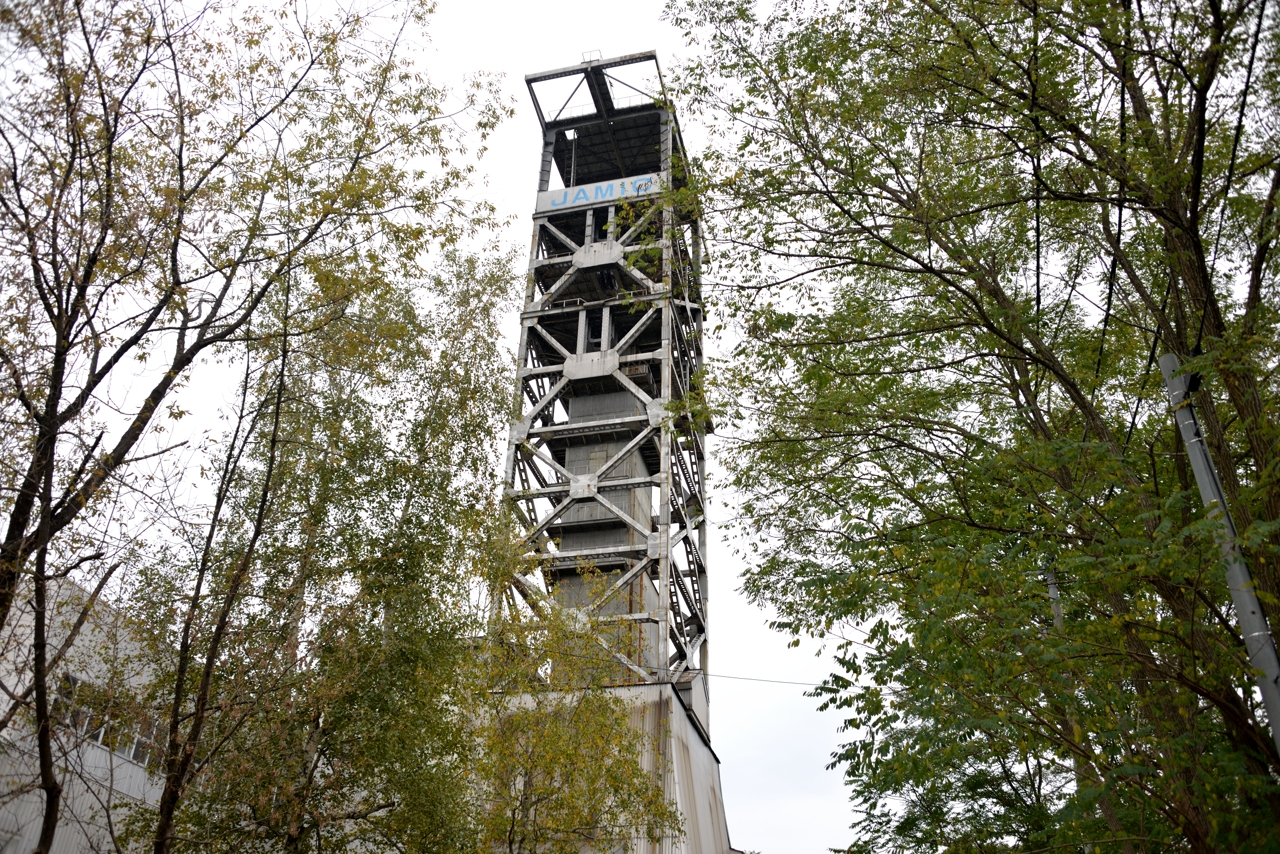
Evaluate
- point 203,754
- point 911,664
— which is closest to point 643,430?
point 203,754

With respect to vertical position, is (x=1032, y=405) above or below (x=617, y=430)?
below

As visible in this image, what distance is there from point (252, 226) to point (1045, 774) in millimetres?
15029

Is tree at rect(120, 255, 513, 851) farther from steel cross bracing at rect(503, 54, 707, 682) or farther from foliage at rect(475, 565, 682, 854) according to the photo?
steel cross bracing at rect(503, 54, 707, 682)

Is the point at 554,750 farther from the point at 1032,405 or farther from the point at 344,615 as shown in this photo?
the point at 1032,405

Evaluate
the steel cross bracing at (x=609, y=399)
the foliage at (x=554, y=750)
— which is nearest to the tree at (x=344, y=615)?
the foliage at (x=554, y=750)

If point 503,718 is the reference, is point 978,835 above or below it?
below

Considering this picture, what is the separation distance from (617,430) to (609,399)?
6.03ft

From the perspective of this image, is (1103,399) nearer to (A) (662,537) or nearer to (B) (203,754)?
(B) (203,754)

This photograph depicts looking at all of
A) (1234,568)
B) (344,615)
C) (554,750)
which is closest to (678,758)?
(554,750)

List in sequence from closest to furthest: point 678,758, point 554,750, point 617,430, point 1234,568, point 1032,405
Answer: point 1234,568 < point 1032,405 < point 554,750 < point 678,758 < point 617,430

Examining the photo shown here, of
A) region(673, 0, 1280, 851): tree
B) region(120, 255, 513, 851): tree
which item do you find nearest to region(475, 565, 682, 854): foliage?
region(120, 255, 513, 851): tree

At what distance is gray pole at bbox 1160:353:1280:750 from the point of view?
5.29 metres

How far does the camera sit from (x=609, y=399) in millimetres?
29406

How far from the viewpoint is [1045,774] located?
15.6m
